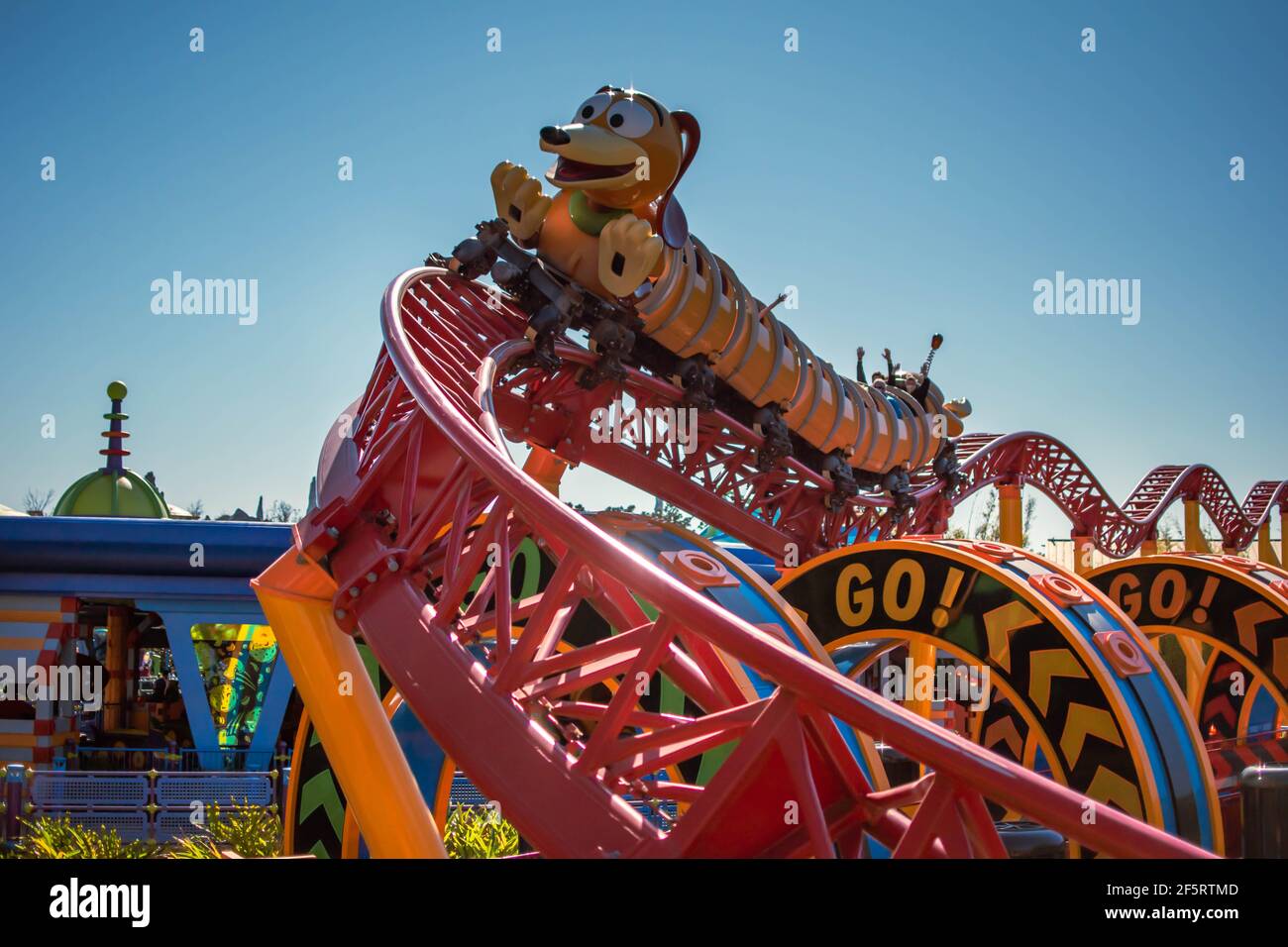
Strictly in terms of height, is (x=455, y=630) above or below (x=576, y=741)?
above

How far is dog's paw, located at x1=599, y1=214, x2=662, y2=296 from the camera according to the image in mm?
8641

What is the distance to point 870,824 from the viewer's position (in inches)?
135

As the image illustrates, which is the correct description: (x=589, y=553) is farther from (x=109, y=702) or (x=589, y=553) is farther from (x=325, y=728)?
(x=109, y=702)

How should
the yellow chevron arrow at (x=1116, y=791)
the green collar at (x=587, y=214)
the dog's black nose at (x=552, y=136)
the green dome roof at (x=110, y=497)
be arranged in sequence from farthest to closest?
the green dome roof at (x=110, y=497) < the green collar at (x=587, y=214) < the dog's black nose at (x=552, y=136) < the yellow chevron arrow at (x=1116, y=791)

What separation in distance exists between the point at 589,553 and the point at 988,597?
431 cm

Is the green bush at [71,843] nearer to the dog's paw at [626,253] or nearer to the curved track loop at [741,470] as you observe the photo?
the curved track loop at [741,470]

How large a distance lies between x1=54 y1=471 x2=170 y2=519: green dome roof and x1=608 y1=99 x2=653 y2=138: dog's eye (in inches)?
415

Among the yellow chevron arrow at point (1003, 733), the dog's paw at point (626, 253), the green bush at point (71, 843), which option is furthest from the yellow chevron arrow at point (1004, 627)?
the green bush at point (71, 843)

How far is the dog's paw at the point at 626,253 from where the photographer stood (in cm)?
864

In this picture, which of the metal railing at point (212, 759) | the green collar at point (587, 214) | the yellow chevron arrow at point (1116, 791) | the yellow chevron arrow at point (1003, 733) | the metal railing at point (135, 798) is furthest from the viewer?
the metal railing at point (212, 759)

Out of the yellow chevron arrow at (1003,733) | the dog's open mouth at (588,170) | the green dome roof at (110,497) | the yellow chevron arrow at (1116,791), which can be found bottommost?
the yellow chevron arrow at (1003,733)

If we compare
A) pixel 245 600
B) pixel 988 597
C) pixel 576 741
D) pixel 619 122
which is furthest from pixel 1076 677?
pixel 245 600

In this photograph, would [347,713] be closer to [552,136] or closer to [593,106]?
[552,136]

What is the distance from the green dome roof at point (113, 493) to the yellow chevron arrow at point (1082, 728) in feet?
43.5
